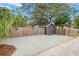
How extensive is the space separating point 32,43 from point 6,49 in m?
0.25

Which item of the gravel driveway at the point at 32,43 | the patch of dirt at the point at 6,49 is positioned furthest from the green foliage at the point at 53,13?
the patch of dirt at the point at 6,49

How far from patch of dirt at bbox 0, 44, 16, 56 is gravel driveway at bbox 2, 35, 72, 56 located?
3 centimetres

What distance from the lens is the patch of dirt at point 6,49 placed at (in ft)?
5.57

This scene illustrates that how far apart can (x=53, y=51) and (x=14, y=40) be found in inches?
14.9

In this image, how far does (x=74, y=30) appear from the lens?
172 centimetres

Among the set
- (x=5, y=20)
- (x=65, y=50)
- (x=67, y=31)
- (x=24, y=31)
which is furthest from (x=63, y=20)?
(x=5, y=20)

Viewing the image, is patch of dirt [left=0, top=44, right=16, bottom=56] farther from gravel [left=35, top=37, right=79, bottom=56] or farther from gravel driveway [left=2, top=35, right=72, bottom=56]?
gravel [left=35, top=37, right=79, bottom=56]

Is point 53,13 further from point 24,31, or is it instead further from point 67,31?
point 24,31

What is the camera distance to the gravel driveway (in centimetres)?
171

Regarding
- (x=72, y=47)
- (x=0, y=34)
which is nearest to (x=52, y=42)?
(x=72, y=47)

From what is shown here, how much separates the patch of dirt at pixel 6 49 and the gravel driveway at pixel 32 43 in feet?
0.09

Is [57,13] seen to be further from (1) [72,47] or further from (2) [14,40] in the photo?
(2) [14,40]

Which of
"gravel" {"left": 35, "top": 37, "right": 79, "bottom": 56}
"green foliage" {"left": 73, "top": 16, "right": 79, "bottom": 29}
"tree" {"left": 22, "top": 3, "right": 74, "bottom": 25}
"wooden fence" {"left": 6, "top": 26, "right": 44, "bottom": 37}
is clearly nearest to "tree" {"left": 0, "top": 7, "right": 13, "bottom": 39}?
"wooden fence" {"left": 6, "top": 26, "right": 44, "bottom": 37}

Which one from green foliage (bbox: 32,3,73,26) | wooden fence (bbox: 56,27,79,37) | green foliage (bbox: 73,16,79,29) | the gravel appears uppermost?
green foliage (bbox: 32,3,73,26)
